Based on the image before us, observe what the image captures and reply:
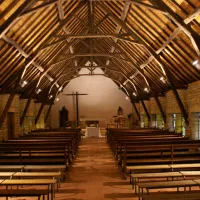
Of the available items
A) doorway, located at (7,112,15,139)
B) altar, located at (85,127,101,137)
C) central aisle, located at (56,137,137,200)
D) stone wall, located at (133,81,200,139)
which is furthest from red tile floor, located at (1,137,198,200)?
altar, located at (85,127,101,137)

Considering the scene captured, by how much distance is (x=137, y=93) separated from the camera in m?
22.9

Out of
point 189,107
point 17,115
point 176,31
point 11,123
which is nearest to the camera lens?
point 176,31

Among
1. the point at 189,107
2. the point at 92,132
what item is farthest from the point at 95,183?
the point at 92,132

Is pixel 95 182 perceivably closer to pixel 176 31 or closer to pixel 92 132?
pixel 176 31

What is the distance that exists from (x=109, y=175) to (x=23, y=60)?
24.0 feet

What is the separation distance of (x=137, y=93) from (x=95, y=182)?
14.6 m

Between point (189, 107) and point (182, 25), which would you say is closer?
point (182, 25)

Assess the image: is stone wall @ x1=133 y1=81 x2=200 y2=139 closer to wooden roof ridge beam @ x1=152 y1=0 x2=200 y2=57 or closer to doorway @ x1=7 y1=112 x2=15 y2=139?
wooden roof ridge beam @ x1=152 y1=0 x2=200 y2=57

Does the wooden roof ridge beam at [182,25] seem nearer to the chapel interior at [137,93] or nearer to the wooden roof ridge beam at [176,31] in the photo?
the chapel interior at [137,93]

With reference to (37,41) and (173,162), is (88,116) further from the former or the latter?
(173,162)

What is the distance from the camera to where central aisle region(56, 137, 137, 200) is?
749 centimetres

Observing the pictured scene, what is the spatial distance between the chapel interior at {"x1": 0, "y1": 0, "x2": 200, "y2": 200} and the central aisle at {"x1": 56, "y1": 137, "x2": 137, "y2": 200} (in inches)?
1.0

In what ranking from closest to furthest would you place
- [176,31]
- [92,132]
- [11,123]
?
[176,31], [11,123], [92,132]

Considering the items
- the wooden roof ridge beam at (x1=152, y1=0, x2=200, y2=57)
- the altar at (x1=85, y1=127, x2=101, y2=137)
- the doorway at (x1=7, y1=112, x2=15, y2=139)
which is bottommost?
the altar at (x1=85, y1=127, x2=101, y2=137)
